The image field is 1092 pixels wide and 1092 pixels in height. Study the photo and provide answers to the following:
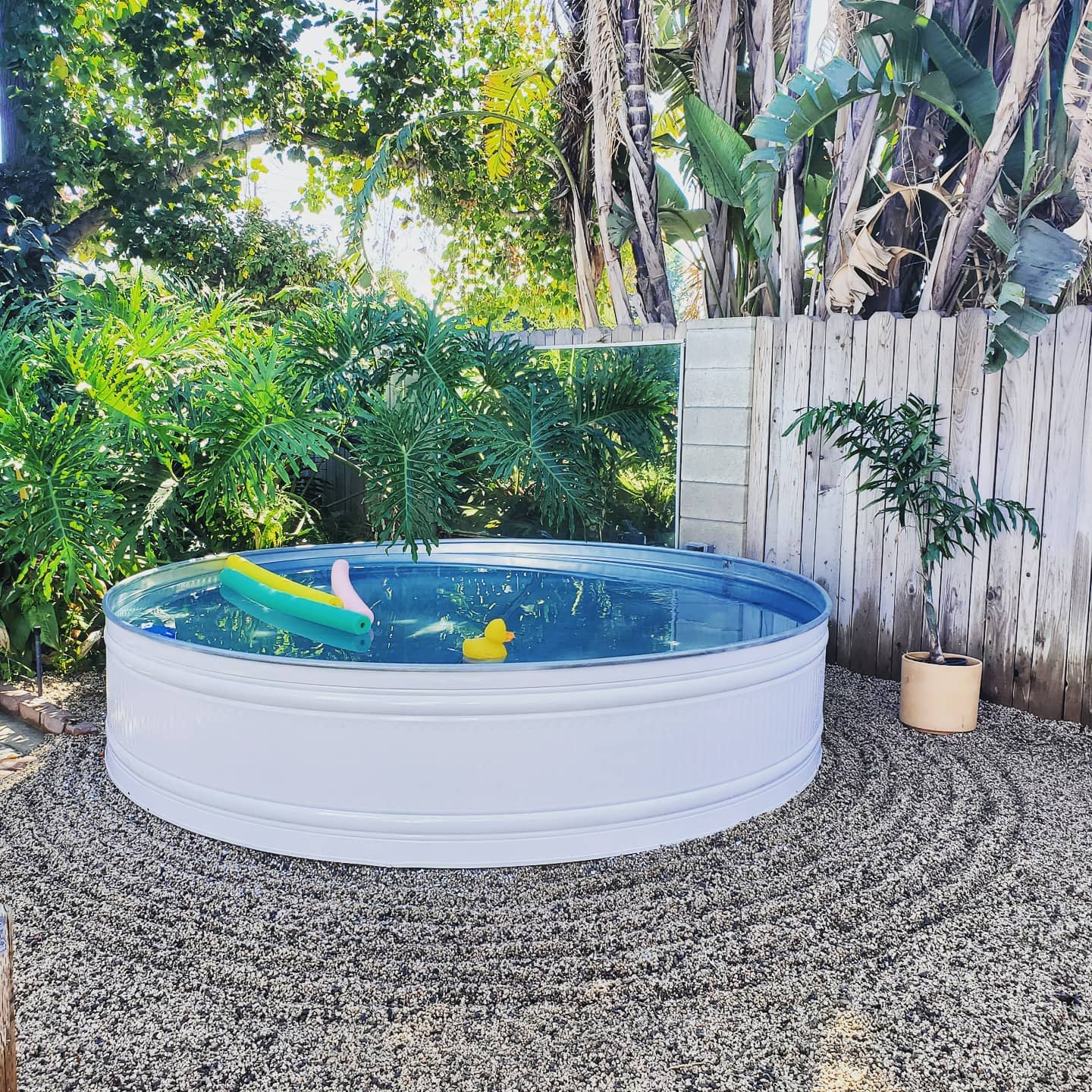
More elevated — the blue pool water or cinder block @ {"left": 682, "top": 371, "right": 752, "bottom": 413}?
cinder block @ {"left": 682, "top": 371, "right": 752, "bottom": 413}

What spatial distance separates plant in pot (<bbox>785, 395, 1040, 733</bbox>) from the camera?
386 cm

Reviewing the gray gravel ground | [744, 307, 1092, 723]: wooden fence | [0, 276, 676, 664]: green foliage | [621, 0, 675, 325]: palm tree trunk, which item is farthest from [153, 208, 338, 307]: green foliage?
the gray gravel ground

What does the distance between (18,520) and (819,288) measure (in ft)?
13.8

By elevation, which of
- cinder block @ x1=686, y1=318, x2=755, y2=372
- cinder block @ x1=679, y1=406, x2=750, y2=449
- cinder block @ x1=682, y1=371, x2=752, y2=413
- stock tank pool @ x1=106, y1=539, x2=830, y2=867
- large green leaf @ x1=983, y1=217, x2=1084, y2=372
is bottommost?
stock tank pool @ x1=106, y1=539, x2=830, y2=867

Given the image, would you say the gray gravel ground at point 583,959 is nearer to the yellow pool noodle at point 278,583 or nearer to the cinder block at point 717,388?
the yellow pool noodle at point 278,583

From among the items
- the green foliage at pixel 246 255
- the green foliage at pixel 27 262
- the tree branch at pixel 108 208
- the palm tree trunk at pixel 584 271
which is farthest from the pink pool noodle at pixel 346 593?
the tree branch at pixel 108 208

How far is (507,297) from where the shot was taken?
37.3 ft

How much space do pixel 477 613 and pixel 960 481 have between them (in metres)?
2.30

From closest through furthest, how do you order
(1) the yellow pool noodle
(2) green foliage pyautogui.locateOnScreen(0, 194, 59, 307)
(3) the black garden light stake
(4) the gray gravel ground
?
(4) the gray gravel ground, (1) the yellow pool noodle, (3) the black garden light stake, (2) green foliage pyautogui.locateOnScreen(0, 194, 59, 307)

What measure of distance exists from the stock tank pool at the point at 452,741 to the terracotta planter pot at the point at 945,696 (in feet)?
2.46

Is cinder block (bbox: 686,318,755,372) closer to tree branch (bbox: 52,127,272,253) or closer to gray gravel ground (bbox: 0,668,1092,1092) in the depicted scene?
gray gravel ground (bbox: 0,668,1092,1092)

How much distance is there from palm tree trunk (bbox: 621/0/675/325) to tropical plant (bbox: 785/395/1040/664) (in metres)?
2.01

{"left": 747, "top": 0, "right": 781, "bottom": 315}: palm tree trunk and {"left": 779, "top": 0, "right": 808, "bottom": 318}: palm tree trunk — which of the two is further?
{"left": 747, "top": 0, "right": 781, "bottom": 315}: palm tree trunk

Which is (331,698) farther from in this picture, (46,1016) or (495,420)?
(495,420)
